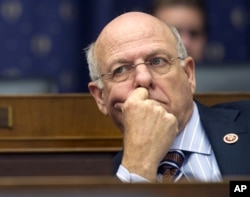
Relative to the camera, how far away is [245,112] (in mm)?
1918

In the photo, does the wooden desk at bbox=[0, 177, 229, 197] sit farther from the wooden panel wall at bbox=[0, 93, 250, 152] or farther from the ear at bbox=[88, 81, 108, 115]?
the wooden panel wall at bbox=[0, 93, 250, 152]

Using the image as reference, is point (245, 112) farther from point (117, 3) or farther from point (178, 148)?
point (117, 3)

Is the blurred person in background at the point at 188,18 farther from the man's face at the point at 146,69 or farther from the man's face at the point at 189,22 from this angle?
the man's face at the point at 146,69

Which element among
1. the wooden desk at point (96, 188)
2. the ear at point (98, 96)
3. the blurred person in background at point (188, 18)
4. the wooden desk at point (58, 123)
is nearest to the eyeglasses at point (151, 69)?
the ear at point (98, 96)

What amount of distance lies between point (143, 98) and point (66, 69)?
1.88 metres

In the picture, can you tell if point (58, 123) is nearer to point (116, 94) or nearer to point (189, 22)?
point (116, 94)

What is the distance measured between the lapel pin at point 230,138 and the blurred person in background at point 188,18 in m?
1.05

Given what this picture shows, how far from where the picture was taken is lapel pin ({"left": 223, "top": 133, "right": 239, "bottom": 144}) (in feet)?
5.97

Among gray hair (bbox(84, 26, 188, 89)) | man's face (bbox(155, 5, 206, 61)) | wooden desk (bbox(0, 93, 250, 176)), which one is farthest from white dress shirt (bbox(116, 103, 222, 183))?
man's face (bbox(155, 5, 206, 61))

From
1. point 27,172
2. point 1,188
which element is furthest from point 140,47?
point 1,188

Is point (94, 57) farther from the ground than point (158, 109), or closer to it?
farther from the ground

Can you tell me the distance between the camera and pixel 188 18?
2.91 metres

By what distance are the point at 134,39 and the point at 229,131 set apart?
0.97 feet

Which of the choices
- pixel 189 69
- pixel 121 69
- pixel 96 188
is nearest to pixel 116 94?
pixel 121 69
